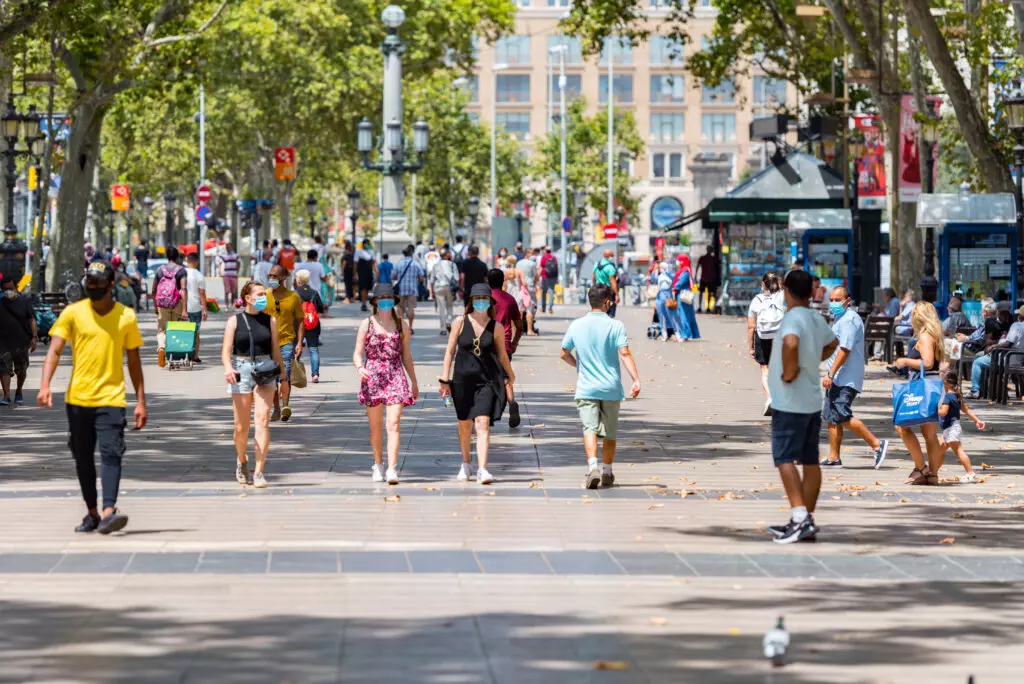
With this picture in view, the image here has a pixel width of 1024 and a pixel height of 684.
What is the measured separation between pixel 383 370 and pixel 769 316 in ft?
20.7

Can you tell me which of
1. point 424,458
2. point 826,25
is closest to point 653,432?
point 424,458

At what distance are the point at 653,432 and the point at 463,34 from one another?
1759 inches

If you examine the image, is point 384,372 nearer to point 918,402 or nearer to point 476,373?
point 476,373

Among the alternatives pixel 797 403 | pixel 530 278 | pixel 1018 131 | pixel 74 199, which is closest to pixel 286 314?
pixel 797 403

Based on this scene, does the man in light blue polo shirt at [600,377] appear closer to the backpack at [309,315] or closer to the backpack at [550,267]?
the backpack at [309,315]

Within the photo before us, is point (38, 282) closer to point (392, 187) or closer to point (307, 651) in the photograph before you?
point (392, 187)

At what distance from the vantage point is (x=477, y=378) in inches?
571

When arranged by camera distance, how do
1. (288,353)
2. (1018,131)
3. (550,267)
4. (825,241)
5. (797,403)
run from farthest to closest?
(550,267) < (825,241) < (1018,131) < (288,353) < (797,403)

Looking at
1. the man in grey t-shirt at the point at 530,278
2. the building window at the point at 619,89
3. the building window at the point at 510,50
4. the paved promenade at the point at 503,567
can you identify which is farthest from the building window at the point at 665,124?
the paved promenade at the point at 503,567

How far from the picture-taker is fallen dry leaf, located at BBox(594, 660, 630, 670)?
25.1ft

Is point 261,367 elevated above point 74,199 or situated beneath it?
situated beneath

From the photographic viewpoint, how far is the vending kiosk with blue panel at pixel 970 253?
29.3 metres

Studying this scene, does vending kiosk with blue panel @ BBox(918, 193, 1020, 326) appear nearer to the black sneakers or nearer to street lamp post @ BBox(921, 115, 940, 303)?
street lamp post @ BBox(921, 115, 940, 303)

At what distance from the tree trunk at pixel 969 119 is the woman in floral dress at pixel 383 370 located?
15.1m
